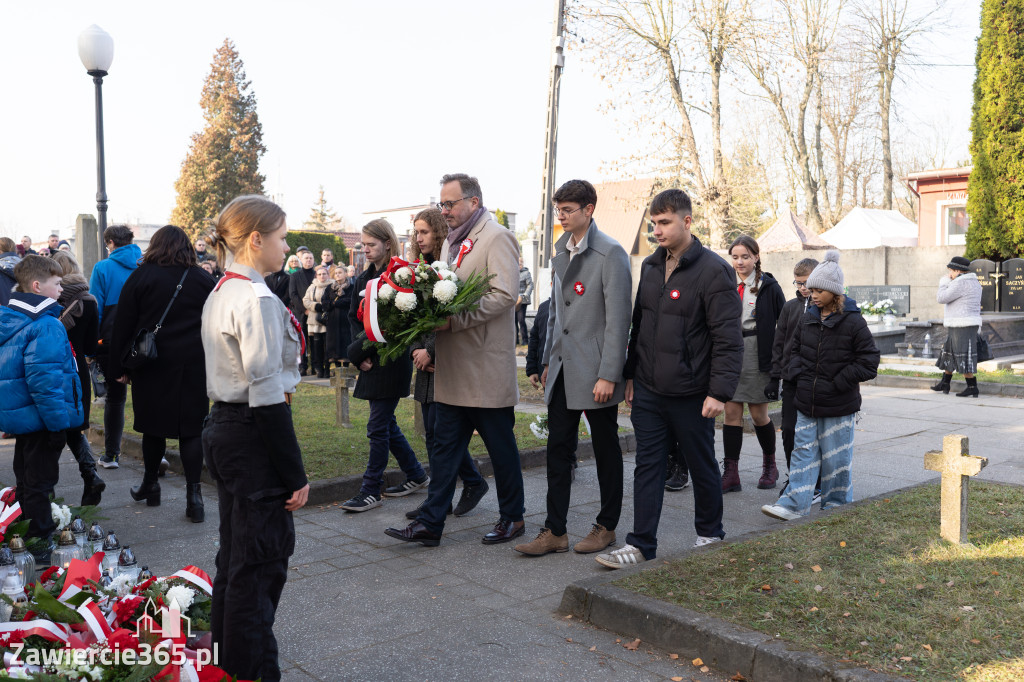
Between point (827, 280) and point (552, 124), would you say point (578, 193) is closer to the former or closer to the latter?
point (827, 280)

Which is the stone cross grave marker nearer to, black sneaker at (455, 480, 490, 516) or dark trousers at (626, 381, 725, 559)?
dark trousers at (626, 381, 725, 559)

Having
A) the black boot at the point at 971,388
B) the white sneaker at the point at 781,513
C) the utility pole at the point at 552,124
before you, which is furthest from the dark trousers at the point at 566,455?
the utility pole at the point at 552,124

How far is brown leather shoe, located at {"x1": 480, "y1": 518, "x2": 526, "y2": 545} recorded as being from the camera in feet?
18.4

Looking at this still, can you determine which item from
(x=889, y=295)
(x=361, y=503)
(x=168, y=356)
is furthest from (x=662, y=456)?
(x=889, y=295)

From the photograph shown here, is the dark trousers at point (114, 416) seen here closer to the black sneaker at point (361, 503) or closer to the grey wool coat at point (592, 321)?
the black sneaker at point (361, 503)

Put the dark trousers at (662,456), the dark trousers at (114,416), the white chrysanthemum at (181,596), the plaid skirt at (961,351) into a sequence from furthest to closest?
the plaid skirt at (961,351)
the dark trousers at (114,416)
the dark trousers at (662,456)
the white chrysanthemum at (181,596)

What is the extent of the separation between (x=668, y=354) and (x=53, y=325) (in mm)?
3739

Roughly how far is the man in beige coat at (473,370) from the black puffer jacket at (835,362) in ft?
7.20

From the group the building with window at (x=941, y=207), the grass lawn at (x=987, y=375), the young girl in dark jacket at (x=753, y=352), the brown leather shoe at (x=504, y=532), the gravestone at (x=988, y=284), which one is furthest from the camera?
the building with window at (x=941, y=207)

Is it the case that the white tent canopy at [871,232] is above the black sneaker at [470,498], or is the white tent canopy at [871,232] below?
above

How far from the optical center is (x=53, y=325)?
5.35 m

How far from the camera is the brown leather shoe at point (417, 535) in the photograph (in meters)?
5.48

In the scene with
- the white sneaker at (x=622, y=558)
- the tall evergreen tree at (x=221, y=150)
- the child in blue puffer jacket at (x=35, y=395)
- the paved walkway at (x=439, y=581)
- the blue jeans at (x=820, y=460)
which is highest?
the tall evergreen tree at (x=221, y=150)

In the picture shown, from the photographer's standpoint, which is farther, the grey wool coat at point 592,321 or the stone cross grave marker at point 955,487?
the grey wool coat at point 592,321
